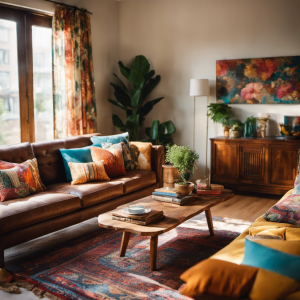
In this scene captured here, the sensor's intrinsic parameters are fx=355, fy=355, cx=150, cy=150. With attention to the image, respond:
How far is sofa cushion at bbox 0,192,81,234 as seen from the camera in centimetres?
266

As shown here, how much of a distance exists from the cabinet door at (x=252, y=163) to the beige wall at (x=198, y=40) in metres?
0.49

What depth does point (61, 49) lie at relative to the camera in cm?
488

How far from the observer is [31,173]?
3293mm

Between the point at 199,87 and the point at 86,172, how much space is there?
7.71 ft

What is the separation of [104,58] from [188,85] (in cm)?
147

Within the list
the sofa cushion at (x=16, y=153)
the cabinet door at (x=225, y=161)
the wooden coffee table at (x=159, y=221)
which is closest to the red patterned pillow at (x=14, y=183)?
the sofa cushion at (x=16, y=153)

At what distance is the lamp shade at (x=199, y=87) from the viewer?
520 centimetres

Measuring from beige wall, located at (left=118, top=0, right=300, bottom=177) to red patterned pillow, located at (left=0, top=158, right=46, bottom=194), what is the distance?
2.88 metres

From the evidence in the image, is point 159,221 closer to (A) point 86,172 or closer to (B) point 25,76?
(A) point 86,172

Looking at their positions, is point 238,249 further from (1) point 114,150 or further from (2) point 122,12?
(2) point 122,12

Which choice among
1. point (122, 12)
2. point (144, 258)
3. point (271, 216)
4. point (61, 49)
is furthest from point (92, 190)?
point (122, 12)

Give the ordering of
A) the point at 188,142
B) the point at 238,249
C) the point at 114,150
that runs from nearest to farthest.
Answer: the point at 238,249 → the point at 114,150 → the point at 188,142

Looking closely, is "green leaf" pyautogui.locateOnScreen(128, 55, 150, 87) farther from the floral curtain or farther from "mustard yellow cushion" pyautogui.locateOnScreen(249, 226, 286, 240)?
"mustard yellow cushion" pyautogui.locateOnScreen(249, 226, 286, 240)

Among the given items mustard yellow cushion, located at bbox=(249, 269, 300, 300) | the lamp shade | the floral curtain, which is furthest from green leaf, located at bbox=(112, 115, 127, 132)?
mustard yellow cushion, located at bbox=(249, 269, 300, 300)
